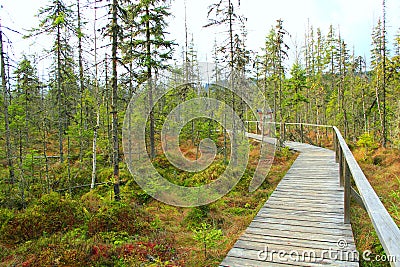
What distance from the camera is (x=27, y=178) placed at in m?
13.2

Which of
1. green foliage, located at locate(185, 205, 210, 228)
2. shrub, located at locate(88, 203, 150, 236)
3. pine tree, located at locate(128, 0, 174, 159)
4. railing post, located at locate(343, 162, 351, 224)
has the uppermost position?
pine tree, located at locate(128, 0, 174, 159)

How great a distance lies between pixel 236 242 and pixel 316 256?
1136 millimetres

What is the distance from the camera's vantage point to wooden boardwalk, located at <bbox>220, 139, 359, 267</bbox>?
3.75m

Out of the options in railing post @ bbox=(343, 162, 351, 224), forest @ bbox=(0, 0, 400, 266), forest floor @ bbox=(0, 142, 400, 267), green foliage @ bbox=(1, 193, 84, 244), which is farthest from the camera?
green foliage @ bbox=(1, 193, 84, 244)

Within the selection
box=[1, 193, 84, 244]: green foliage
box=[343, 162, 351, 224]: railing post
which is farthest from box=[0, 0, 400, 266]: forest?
box=[343, 162, 351, 224]: railing post

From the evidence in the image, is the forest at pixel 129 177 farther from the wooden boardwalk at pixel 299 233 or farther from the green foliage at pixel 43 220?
the wooden boardwalk at pixel 299 233

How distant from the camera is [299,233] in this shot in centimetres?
455

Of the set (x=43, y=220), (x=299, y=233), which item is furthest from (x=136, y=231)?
(x=299, y=233)

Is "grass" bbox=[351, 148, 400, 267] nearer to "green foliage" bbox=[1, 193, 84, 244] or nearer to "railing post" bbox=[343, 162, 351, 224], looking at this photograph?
"railing post" bbox=[343, 162, 351, 224]

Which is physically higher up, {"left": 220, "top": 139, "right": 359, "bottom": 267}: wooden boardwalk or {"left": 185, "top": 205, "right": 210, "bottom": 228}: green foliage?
{"left": 220, "top": 139, "right": 359, "bottom": 267}: wooden boardwalk

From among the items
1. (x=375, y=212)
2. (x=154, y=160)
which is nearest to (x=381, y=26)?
(x=154, y=160)

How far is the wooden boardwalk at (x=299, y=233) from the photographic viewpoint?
3.75 metres

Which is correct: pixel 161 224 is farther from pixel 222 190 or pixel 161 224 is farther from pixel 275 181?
pixel 275 181

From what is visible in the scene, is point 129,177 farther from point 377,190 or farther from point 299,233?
point 377,190
